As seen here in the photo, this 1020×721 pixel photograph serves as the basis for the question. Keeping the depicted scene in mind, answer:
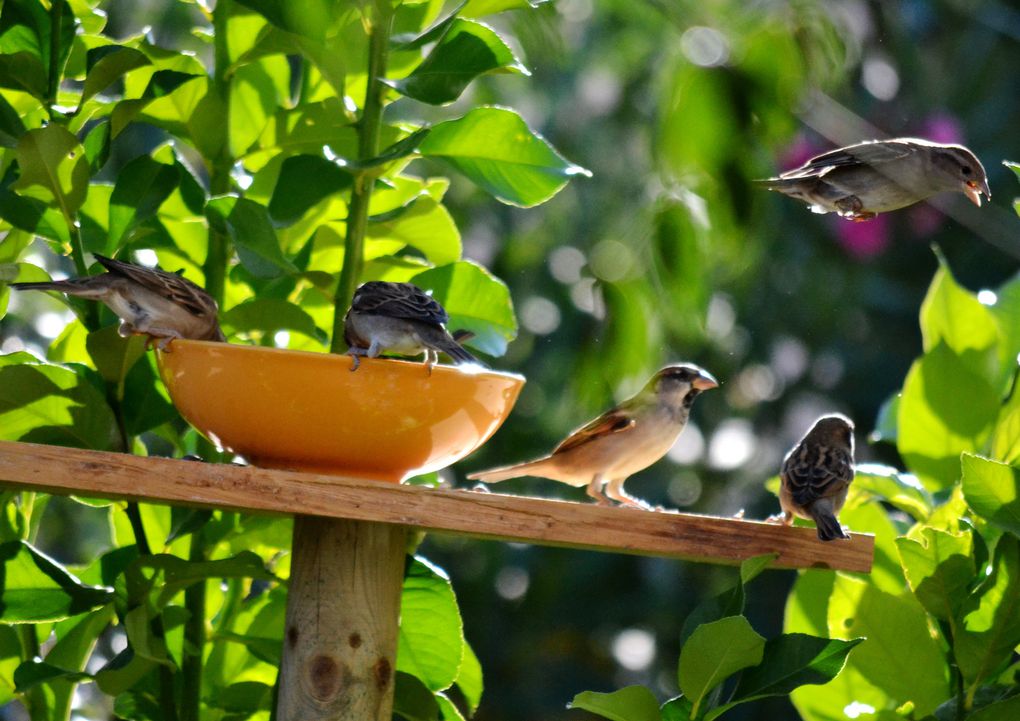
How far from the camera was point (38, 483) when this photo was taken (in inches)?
67.0

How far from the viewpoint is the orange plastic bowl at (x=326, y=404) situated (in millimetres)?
1916

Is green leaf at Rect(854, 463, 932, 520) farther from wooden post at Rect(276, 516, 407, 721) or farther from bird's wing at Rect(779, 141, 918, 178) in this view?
wooden post at Rect(276, 516, 407, 721)

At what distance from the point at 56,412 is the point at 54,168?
41 cm

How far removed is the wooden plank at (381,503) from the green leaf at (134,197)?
65 cm

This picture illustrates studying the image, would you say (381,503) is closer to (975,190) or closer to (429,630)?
(429,630)

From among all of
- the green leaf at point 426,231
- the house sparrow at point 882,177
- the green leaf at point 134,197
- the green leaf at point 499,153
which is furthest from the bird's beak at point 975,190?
the green leaf at point 134,197

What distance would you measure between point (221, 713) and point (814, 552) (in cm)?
116

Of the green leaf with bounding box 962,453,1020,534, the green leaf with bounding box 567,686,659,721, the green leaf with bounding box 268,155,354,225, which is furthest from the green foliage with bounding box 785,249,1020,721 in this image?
the green leaf with bounding box 268,155,354,225

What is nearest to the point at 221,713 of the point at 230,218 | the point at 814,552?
the point at 230,218

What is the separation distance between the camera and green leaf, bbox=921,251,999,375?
279 cm

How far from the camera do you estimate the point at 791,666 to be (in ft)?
6.77

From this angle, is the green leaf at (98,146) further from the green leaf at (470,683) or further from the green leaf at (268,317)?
the green leaf at (470,683)

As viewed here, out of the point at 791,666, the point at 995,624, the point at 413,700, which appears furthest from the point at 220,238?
the point at 995,624

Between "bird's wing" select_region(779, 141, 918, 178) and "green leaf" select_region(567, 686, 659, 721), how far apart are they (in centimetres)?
80
